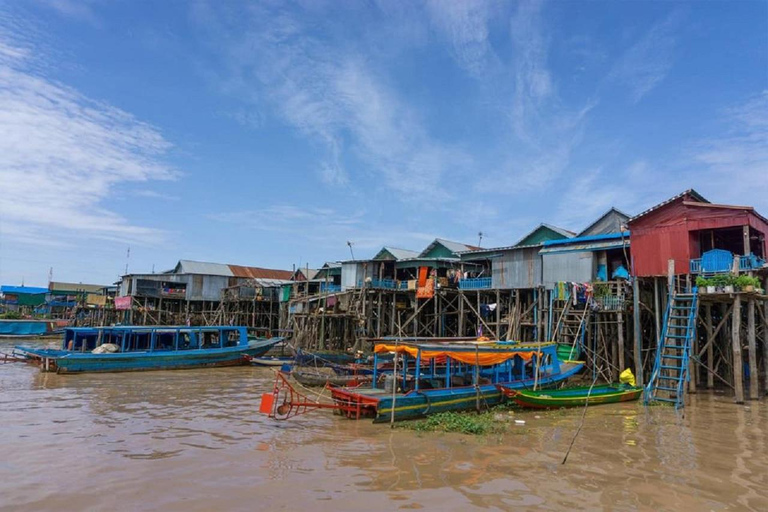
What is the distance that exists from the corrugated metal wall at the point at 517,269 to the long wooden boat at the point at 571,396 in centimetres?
952

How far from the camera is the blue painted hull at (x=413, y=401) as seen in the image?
14.0m

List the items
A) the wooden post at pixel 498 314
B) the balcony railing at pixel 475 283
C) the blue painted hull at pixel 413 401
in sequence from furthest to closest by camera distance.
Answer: the balcony railing at pixel 475 283, the wooden post at pixel 498 314, the blue painted hull at pixel 413 401

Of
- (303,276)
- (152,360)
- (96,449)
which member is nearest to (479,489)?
(96,449)

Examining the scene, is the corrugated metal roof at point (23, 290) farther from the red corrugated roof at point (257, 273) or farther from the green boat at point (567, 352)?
the green boat at point (567, 352)

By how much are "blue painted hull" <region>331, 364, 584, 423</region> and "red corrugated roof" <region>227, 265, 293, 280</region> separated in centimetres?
4089

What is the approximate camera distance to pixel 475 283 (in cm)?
3023

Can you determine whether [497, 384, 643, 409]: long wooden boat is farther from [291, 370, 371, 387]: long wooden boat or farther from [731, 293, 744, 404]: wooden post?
[291, 370, 371, 387]: long wooden boat

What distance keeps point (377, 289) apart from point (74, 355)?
16873 millimetres

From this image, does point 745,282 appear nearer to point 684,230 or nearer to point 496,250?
point 684,230

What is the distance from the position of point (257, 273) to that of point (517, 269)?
3564 cm

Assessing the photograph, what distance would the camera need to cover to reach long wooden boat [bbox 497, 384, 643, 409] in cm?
1567

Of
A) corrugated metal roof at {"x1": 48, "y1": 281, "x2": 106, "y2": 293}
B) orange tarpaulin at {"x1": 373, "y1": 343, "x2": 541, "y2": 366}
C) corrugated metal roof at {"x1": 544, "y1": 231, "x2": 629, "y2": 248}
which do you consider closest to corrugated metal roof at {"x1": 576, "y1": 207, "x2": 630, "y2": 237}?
corrugated metal roof at {"x1": 544, "y1": 231, "x2": 629, "y2": 248}

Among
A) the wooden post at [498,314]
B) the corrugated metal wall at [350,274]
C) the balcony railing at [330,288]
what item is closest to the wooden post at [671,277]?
the wooden post at [498,314]

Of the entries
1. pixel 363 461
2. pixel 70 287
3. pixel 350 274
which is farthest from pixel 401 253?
pixel 70 287
